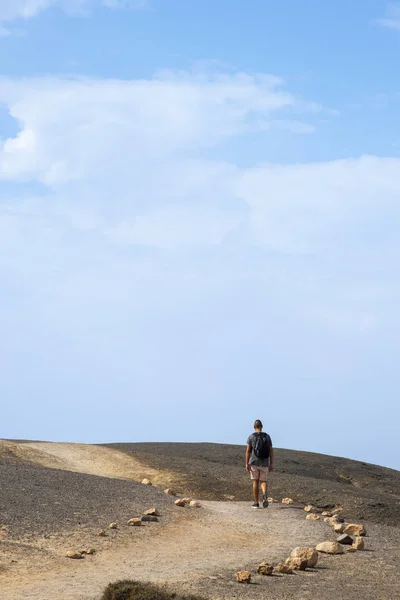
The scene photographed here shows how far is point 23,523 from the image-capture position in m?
16.0

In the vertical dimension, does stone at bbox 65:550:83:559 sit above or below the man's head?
below

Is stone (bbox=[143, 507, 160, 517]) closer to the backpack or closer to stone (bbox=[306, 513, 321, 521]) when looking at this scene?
the backpack

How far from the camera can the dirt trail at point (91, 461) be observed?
27.3 m

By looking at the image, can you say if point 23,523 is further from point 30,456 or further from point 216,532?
point 30,456

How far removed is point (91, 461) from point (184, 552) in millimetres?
15615

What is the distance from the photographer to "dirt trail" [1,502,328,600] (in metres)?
11.8

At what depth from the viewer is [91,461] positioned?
29.8 metres

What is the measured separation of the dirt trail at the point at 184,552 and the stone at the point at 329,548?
62cm

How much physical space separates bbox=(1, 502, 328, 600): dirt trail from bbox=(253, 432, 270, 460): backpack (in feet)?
4.45

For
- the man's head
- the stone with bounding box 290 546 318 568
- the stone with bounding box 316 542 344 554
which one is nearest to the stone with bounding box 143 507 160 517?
the man's head

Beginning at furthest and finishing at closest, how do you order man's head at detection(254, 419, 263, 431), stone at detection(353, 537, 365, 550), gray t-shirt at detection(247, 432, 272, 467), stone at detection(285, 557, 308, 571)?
gray t-shirt at detection(247, 432, 272, 467) → man's head at detection(254, 419, 263, 431) → stone at detection(353, 537, 365, 550) → stone at detection(285, 557, 308, 571)

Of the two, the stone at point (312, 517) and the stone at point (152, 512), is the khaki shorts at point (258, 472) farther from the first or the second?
the stone at point (152, 512)

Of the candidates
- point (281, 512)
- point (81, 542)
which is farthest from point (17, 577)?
point (281, 512)

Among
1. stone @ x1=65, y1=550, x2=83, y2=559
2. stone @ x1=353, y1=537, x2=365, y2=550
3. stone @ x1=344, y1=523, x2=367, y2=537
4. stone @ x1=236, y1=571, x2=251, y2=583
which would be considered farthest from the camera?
stone @ x1=344, y1=523, x2=367, y2=537
